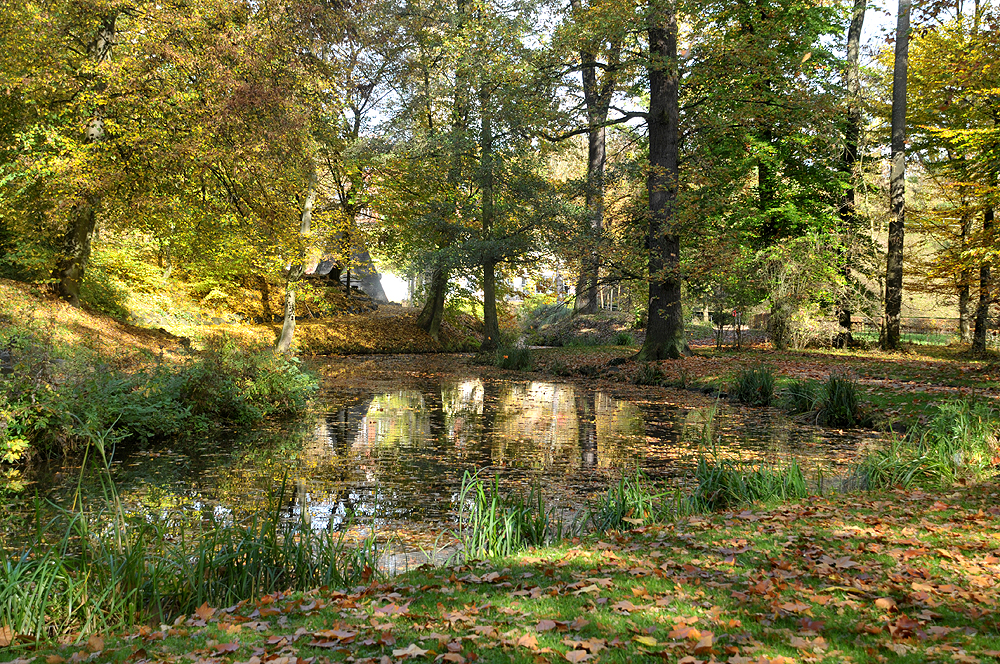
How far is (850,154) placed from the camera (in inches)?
859

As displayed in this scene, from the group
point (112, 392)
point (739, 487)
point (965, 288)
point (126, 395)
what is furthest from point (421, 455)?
point (965, 288)

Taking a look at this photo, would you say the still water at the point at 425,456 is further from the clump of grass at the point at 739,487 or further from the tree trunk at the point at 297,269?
the tree trunk at the point at 297,269

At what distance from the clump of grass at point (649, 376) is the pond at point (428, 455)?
1.67 metres

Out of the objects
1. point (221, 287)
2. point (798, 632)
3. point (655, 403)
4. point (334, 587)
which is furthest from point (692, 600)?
point (221, 287)

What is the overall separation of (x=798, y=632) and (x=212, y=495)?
564cm

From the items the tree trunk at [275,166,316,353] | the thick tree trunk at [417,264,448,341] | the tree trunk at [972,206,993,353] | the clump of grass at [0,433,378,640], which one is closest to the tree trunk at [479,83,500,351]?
the thick tree trunk at [417,264,448,341]

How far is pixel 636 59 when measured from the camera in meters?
17.7

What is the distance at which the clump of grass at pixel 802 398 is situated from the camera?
11830 mm

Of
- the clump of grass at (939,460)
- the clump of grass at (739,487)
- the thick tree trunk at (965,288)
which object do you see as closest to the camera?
the clump of grass at (739,487)

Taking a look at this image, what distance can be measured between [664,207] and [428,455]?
11.8 metres

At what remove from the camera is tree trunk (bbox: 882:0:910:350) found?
19734 millimetres

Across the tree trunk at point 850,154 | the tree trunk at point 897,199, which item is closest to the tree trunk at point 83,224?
the tree trunk at point 850,154

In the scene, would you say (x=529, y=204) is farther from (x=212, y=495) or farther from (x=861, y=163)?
(x=212, y=495)

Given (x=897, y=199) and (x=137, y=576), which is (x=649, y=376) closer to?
(x=897, y=199)
